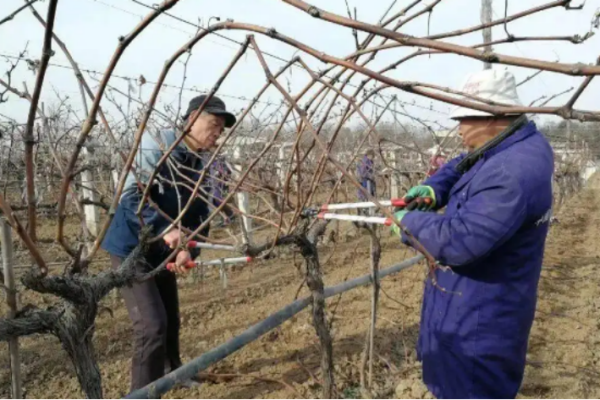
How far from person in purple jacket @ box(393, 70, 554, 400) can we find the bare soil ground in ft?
3.33

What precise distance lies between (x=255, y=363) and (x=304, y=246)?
1638 millimetres

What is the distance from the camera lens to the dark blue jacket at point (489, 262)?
1.56 m

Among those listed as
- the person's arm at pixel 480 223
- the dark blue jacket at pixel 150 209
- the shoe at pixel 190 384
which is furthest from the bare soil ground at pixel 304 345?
the person's arm at pixel 480 223

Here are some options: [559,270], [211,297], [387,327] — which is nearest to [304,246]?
[387,327]

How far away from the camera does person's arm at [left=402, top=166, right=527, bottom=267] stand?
5.05ft

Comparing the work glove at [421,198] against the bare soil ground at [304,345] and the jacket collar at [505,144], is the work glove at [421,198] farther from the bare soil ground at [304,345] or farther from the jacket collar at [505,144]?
the bare soil ground at [304,345]

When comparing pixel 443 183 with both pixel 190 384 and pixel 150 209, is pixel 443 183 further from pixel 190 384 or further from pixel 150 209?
pixel 190 384

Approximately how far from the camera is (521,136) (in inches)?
66.8

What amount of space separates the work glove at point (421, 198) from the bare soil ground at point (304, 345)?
94cm

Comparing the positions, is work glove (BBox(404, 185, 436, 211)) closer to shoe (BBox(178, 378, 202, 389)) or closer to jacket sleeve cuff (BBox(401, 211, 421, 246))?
jacket sleeve cuff (BBox(401, 211, 421, 246))

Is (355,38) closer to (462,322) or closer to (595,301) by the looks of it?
(462,322)

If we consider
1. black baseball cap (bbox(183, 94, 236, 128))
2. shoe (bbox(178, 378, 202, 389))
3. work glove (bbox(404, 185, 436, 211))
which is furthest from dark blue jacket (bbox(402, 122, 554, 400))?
shoe (bbox(178, 378, 202, 389))

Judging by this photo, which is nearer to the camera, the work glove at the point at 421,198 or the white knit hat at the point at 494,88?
the white knit hat at the point at 494,88

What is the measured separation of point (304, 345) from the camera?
3.61 meters
